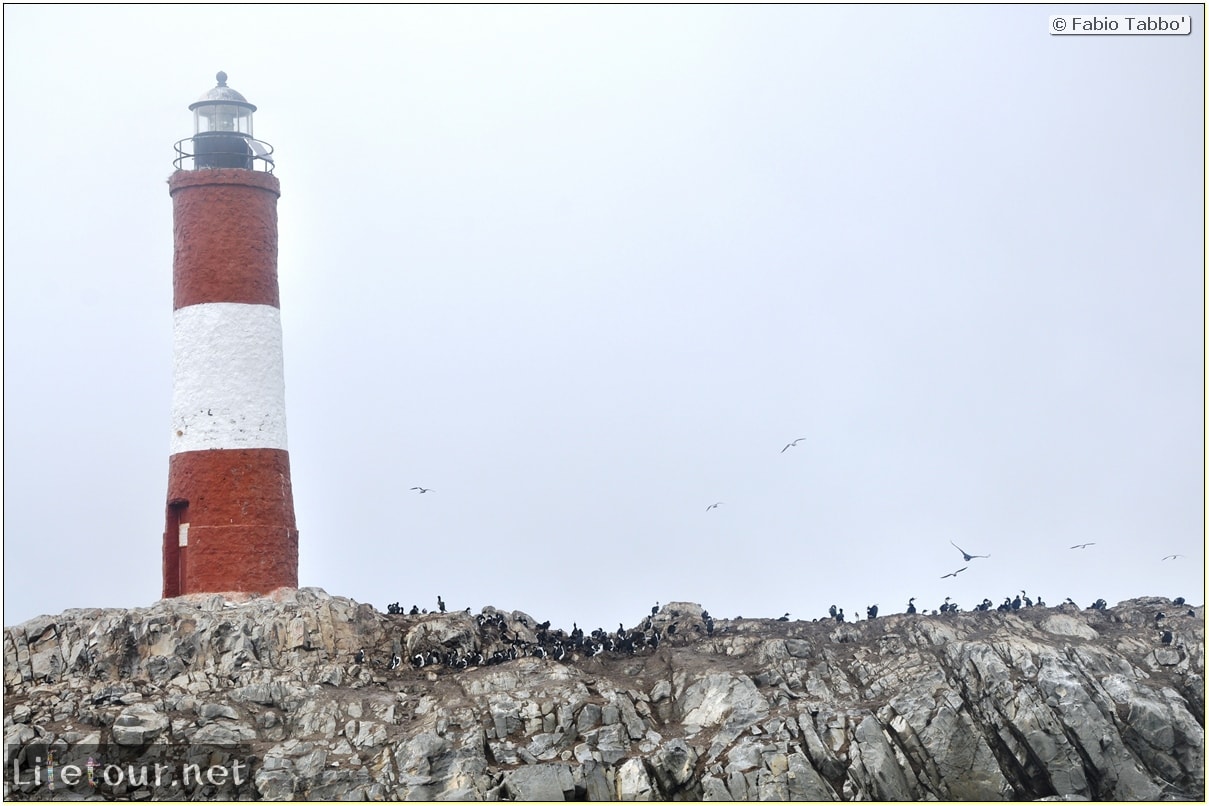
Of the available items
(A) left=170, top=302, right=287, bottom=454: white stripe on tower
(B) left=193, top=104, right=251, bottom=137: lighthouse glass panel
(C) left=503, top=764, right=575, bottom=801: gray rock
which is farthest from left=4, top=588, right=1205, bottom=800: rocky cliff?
(B) left=193, top=104, right=251, bottom=137: lighthouse glass panel

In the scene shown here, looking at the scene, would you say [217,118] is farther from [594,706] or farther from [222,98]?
[594,706]

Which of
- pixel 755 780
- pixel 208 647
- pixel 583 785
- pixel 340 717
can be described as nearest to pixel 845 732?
pixel 755 780

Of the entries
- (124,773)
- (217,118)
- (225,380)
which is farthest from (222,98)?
(124,773)

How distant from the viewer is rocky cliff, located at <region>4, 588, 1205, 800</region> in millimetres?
48688

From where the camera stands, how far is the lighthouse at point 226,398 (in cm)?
5547

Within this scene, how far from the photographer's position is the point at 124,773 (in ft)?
159

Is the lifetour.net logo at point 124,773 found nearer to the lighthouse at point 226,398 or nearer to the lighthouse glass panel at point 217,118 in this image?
the lighthouse at point 226,398

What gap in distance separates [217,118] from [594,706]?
62.5 feet

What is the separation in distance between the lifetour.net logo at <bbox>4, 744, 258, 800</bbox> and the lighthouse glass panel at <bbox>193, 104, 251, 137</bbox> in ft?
57.4

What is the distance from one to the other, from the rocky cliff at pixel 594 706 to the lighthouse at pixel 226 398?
162 cm

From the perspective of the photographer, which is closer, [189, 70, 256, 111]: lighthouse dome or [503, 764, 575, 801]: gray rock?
[503, 764, 575, 801]: gray rock

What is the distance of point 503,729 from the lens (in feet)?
164

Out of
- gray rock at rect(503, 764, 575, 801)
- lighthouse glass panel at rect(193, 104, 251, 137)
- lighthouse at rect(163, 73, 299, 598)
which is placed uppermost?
lighthouse glass panel at rect(193, 104, 251, 137)

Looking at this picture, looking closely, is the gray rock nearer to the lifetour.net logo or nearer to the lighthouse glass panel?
the lifetour.net logo
